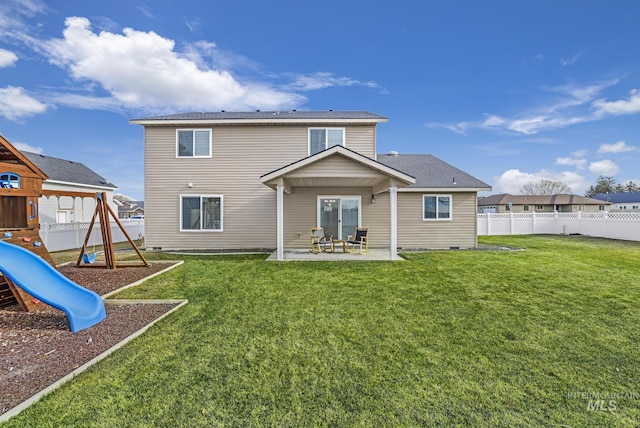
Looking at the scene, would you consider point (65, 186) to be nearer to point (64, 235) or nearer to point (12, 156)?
point (64, 235)

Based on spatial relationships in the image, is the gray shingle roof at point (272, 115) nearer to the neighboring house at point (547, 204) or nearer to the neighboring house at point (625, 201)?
the neighboring house at point (547, 204)

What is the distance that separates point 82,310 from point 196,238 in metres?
7.39

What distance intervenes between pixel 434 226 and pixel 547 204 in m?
40.4

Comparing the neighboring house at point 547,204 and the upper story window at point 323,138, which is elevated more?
the upper story window at point 323,138

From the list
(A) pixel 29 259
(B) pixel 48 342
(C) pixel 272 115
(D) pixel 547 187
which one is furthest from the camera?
(D) pixel 547 187

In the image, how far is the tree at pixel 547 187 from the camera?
49156 mm

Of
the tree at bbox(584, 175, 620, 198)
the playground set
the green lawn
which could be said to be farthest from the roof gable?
the tree at bbox(584, 175, 620, 198)

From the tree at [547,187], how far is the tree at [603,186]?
7712 mm

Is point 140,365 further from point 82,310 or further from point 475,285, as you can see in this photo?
point 475,285

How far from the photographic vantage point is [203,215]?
37.4ft

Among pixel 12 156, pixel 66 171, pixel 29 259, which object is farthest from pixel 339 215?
pixel 66 171

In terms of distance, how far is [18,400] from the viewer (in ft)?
7.89

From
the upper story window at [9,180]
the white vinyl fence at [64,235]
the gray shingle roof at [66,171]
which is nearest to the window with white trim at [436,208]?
the upper story window at [9,180]

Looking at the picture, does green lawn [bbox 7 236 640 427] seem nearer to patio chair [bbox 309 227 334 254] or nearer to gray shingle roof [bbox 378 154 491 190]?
patio chair [bbox 309 227 334 254]
